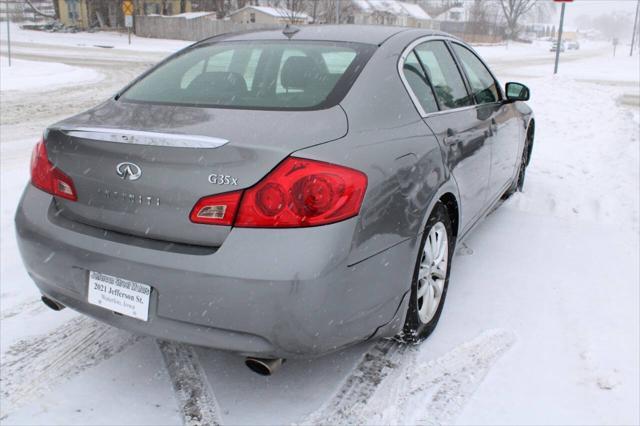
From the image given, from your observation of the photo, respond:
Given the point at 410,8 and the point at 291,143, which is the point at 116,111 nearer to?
the point at 291,143

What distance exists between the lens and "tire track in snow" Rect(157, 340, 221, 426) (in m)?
2.48

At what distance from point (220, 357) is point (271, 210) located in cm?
111

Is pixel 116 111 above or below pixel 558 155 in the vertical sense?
above

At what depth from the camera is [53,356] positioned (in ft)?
9.46

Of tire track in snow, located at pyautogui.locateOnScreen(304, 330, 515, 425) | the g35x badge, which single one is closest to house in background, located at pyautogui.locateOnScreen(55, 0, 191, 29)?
tire track in snow, located at pyautogui.locateOnScreen(304, 330, 515, 425)

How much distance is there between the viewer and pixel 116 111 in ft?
8.94

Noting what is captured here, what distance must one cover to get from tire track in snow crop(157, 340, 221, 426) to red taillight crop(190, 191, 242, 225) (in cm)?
65

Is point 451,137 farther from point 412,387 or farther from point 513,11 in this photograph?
point 513,11

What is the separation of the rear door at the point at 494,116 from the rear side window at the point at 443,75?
6.2 inches

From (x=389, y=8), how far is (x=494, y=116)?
7749cm

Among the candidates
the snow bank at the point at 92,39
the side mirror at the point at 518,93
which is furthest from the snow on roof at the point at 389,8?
the side mirror at the point at 518,93

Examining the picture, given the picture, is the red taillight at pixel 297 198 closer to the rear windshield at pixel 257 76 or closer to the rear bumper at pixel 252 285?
the rear bumper at pixel 252 285

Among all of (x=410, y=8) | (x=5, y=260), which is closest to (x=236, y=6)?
(x=410, y=8)

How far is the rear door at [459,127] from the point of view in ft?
10.3
